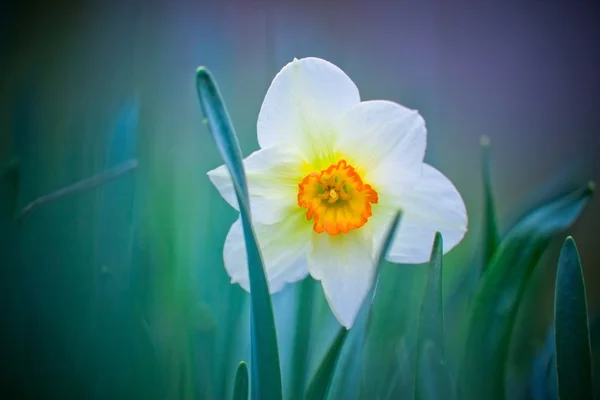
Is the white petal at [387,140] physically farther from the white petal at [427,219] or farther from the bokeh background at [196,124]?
the bokeh background at [196,124]

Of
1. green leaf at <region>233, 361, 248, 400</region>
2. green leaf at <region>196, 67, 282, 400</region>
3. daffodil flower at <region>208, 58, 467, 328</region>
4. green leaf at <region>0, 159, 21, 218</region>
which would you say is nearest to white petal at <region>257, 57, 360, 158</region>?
daffodil flower at <region>208, 58, 467, 328</region>

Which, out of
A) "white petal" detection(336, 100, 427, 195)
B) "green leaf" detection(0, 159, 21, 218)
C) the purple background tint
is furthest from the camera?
the purple background tint

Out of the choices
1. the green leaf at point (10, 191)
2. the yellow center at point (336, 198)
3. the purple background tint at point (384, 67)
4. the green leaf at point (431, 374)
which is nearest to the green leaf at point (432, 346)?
the green leaf at point (431, 374)

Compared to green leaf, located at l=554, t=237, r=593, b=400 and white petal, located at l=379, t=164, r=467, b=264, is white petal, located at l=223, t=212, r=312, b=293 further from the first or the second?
green leaf, located at l=554, t=237, r=593, b=400

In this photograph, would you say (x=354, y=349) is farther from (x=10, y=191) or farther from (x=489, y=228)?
(x=10, y=191)

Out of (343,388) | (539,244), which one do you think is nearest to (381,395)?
(343,388)

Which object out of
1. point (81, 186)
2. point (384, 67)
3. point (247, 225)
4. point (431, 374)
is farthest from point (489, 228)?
point (384, 67)
